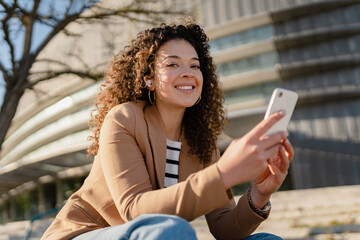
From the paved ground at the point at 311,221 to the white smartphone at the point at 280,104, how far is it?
3885 millimetres

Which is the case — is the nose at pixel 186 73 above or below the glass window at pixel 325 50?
below

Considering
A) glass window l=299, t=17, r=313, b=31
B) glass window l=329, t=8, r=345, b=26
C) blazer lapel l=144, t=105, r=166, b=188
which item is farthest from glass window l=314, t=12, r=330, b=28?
blazer lapel l=144, t=105, r=166, b=188

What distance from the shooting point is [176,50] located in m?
2.04

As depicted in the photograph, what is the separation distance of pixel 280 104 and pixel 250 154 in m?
0.27

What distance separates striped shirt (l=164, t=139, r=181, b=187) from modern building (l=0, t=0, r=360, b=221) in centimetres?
2018

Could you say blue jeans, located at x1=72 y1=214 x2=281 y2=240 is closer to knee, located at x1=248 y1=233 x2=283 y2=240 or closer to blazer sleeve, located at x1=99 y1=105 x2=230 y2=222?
blazer sleeve, located at x1=99 y1=105 x2=230 y2=222

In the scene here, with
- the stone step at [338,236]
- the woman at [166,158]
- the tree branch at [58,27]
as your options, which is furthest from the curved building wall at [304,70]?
the woman at [166,158]

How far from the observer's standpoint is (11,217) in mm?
41469

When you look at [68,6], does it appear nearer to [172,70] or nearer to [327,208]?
[172,70]

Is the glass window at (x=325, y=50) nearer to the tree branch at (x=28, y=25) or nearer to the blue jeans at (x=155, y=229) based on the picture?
the tree branch at (x=28, y=25)

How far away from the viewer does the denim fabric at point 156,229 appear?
124 cm

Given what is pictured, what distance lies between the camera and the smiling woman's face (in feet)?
6.46

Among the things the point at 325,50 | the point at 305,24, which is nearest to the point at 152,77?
the point at 325,50

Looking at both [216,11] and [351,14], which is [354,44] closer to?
[351,14]
